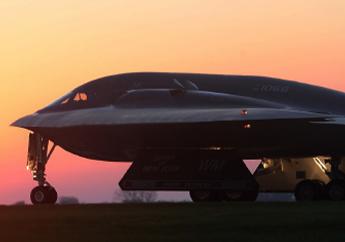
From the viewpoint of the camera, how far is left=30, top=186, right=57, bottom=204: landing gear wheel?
32.4 meters

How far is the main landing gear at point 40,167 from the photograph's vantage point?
32.5 metres

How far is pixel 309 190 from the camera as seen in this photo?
32.8 meters

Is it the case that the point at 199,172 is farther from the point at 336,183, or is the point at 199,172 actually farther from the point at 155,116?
the point at 336,183

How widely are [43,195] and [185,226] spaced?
54.2ft

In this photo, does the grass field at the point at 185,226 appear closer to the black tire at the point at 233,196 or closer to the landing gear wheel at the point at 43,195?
the landing gear wheel at the point at 43,195

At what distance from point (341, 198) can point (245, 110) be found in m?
4.79

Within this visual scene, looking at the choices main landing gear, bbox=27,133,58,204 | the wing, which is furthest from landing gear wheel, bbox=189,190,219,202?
main landing gear, bbox=27,133,58,204

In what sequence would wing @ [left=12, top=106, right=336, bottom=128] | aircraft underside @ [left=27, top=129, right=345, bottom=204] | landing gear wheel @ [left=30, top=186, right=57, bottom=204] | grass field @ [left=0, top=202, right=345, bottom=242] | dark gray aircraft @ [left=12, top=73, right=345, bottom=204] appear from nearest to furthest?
grass field @ [left=0, top=202, right=345, bottom=242]
wing @ [left=12, top=106, right=336, bottom=128]
aircraft underside @ [left=27, top=129, right=345, bottom=204]
dark gray aircraft @ [left=12, top=73, right=345, bottom=204]
landing gear wheel @ [left=30, top=186, right=57, bottom=204]

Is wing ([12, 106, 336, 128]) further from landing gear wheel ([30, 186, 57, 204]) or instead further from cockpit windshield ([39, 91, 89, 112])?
landing gear wheel ([30, 186, 57, 204])

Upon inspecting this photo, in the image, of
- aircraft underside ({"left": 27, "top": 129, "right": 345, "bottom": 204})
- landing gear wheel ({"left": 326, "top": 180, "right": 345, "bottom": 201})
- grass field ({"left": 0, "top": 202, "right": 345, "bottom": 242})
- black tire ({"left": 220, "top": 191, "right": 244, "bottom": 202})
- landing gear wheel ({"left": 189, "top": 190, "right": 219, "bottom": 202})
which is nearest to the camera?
grass field ({"left": 0, "top": 202, "right": 345, "bottom": 242})

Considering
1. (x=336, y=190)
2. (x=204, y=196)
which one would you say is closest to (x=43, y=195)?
(x=204, y=196)

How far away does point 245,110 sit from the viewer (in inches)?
1217

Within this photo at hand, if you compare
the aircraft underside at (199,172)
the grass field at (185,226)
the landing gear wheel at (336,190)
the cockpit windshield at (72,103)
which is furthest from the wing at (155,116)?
the grass field at (185,226)

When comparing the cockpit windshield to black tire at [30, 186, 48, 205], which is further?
the cockpit windshield
